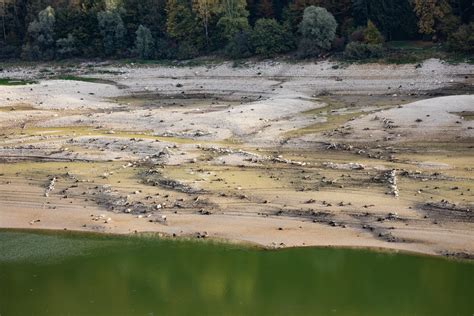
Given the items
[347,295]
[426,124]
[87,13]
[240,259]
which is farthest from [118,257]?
[87,13]

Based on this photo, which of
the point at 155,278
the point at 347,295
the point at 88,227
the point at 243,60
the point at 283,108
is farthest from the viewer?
the point at 243,60

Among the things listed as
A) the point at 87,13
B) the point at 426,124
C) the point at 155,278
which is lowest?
the point at 155,278

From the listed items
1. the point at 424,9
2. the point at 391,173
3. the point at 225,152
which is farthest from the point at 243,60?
the point at 391,173

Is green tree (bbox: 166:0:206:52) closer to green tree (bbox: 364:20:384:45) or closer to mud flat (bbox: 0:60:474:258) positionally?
mud flat (bbox: 0:60:474:258)

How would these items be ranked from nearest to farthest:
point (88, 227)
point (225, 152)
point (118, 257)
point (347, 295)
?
point (347, 295), point (118, 257), point (88, 227), point (225, 152)

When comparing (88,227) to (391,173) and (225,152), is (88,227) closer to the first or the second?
(225,152)

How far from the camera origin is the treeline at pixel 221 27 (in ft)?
173

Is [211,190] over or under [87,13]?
under

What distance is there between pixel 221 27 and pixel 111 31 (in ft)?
36.3

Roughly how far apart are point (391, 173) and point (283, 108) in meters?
12.9

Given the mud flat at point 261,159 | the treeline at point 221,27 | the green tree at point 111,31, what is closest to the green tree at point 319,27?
the treeline at point 221,27

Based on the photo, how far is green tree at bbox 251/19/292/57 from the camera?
5603cm

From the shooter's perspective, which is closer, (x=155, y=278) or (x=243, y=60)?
(x=155, y=278)

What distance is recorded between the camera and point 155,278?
21.4 m
